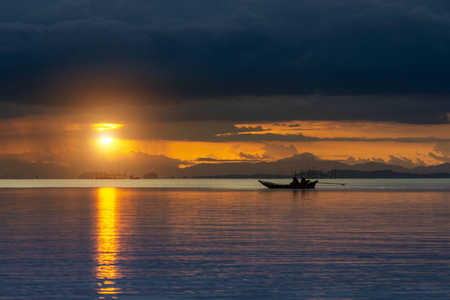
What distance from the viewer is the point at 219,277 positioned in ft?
105

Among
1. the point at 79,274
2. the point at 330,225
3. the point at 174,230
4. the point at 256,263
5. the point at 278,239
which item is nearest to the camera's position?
the point at 79,274

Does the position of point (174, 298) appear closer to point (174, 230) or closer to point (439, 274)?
point (439, 274)

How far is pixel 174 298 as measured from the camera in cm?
2670

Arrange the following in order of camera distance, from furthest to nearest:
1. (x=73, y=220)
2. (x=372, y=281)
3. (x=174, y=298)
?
(x=73, y=220) → (x=372, y=281) → (x=174, y=298)

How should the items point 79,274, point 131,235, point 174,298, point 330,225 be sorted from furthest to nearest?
point 330,225 < point 131,235 < point 79,274 < point 174,298

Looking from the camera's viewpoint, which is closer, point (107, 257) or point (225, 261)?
point (225, 261)

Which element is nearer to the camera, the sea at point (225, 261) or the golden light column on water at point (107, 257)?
the sea at point (225, 261)

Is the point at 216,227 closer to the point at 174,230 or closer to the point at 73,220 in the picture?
the point at 174,230

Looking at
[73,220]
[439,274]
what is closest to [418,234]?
[439,274]

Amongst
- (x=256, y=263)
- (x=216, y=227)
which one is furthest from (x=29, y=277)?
(x=216, y=227)

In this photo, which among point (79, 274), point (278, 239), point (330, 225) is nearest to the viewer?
point (79, 274)

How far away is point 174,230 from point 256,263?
22548 mm

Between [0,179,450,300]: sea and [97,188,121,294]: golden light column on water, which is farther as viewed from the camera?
[97,188,121,294]: golden light column on water

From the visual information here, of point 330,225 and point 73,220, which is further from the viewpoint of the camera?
point 73,220
